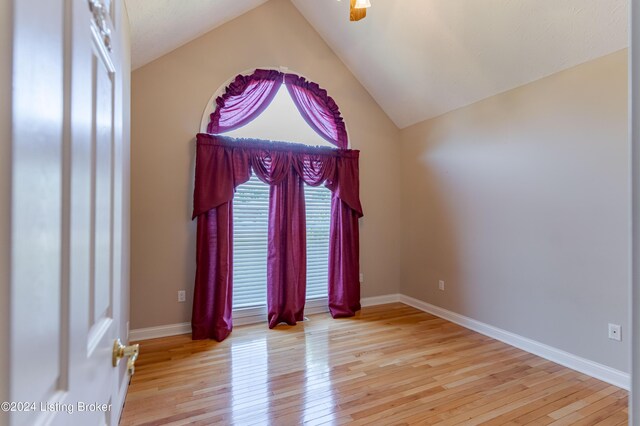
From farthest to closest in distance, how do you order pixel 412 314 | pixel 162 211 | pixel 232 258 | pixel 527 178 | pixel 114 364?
pixel 412 314, pixel 232 258, pixel 162 211, pixel 527 178, pixel 114 364

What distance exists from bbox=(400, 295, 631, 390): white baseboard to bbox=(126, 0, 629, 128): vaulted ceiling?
8.24ft

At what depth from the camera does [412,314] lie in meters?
3.88

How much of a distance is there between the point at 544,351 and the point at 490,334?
509mm

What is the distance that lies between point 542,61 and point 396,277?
3.04 meters

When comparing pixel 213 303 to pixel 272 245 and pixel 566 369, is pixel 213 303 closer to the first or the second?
pixel 272 245

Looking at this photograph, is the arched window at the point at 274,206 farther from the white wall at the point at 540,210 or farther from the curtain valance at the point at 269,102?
the white wall at the point at 540,210

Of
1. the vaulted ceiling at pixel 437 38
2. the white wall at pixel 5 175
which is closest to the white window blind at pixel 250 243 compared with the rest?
the vaulted ceiling at pixel 437 38

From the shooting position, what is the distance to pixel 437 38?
3.01m

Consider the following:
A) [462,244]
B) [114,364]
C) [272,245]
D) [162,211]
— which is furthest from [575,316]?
[162,211]

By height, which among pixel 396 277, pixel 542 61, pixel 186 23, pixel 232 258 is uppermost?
pixel 186 23

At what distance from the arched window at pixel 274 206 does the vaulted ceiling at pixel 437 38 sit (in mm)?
691

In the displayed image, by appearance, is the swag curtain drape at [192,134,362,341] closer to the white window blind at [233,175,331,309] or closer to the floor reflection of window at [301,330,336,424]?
the white window blind at [233,175,331,309]

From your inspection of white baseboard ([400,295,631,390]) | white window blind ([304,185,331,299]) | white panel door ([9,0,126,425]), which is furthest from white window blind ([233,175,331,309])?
white panel door ([9,0,126,425])

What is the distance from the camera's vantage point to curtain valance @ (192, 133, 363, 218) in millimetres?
3174
